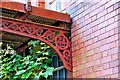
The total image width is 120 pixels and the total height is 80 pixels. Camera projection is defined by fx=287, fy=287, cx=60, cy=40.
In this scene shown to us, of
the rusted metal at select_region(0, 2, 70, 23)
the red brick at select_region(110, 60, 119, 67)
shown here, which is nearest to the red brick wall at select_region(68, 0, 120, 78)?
the red brick at select_region(110, 60, 119, 67)

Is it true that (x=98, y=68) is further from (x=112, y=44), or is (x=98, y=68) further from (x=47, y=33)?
(x=47, y=33)

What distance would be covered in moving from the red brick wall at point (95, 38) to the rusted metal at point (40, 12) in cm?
14

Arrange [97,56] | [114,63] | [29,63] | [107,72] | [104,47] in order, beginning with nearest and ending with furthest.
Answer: [114,63], [107,72], [104,47], [97,56], [29,63]

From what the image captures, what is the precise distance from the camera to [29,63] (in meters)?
4.43

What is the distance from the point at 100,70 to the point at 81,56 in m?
0.47

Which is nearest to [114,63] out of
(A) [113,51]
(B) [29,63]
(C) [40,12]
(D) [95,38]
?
(A) [113,51]

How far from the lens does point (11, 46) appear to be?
5074 millimetres

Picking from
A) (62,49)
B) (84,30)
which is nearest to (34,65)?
(62,49)

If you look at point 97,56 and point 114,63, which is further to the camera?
point 97,56

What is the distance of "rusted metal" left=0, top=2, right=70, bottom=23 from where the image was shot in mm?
3482

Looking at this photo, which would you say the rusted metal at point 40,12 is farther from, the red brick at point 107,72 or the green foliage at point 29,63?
the red brick at point 107,72

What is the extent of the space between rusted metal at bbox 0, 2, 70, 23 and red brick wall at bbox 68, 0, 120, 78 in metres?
0.14

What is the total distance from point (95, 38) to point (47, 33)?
68 cm

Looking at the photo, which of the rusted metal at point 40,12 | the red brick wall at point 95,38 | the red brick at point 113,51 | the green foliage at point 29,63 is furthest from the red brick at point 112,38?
the green foliage at point 29,63
